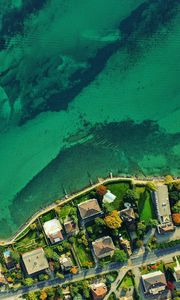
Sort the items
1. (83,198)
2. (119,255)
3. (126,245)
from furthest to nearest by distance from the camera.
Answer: (83,198)
(126,245)
(119,255)

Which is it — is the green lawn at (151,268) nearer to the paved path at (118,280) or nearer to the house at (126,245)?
the paved path at (118,280)

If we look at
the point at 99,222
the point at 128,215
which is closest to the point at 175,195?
the point at 128,215

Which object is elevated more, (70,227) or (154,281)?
(70,227)

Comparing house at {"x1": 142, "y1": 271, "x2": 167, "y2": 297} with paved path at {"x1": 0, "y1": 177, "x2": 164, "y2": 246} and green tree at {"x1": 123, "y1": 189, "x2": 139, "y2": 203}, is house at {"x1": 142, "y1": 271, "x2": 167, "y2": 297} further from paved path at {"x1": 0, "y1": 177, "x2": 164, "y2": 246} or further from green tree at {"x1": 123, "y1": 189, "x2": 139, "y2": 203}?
paved path at {"x1": 0, "y1": 177, "x2": 164, "y2": 246}

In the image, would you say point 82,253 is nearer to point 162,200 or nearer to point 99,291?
point 99,291

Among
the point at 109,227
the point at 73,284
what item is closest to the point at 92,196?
the point at 109,227

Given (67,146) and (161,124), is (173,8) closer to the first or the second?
(161,124)
